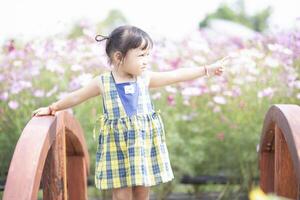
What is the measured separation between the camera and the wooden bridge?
7.64ft

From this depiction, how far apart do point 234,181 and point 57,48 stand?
1.61m

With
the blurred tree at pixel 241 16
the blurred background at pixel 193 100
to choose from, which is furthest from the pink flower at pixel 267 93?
the blurred tree at pixel 241 16

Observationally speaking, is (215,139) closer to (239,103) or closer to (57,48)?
(239,103)

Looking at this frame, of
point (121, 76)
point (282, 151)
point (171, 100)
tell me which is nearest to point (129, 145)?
point (121, 76)

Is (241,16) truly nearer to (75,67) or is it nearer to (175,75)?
(75,67)

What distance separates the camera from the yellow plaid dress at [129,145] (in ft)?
9.80

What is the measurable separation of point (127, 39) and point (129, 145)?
0.44m

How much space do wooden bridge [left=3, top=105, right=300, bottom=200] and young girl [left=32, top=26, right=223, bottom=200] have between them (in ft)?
0.57

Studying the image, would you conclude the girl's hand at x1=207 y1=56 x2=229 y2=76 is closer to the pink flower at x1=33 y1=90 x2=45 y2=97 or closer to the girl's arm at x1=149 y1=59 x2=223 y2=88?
the girl's arm at x1=149 y1=59 x2=223 y2=88

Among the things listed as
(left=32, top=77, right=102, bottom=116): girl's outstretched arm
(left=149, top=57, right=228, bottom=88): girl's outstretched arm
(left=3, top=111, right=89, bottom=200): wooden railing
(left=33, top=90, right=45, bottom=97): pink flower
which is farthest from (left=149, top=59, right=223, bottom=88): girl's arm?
(left=33, top=90, right=45, bottom=97): pink flower

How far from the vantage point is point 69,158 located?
3.65 metres

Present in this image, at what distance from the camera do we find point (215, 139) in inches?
203

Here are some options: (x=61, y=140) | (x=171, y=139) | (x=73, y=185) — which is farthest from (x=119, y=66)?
(x=171, y=139)

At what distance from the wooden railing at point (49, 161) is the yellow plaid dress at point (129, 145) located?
0.57 ft
